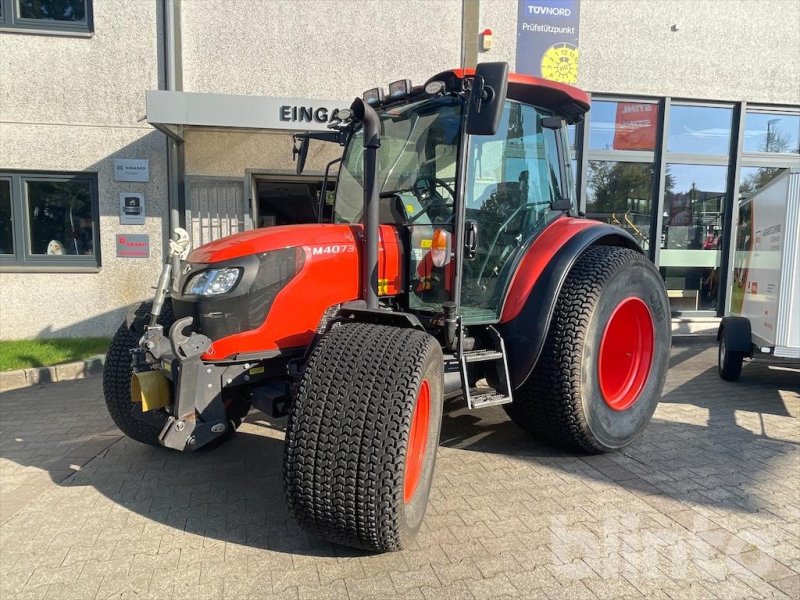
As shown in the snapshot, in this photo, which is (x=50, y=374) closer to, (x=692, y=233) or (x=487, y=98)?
(x=487, y=98)

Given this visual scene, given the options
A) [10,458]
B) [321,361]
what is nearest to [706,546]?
[321,361]

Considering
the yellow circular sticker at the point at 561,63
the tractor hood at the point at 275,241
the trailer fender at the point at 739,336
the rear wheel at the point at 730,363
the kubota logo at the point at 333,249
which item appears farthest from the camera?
the yellow circular sticker at the point at 561,63

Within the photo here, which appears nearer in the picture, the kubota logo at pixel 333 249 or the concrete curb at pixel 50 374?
the kubota logo at pixel 333 249

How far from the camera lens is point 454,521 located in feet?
10.1

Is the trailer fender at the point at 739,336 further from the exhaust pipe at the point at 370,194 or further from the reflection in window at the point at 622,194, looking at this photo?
the exhaust pipe at the point at 370,194

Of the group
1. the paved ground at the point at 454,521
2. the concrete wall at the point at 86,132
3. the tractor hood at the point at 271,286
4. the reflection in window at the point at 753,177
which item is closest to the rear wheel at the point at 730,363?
the paved ground at the point at 454,521

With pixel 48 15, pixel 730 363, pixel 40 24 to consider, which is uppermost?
pixel 48 15

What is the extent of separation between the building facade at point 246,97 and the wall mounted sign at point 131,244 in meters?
0.02

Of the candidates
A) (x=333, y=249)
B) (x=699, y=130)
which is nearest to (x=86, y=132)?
(x=333, y=249)

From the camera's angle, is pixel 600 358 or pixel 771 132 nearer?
pixel 600 358

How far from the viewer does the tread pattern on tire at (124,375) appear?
147 inches

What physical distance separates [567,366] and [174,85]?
654 centimetres

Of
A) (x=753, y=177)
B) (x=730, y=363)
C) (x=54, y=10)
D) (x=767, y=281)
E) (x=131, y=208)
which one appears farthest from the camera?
(x=753, y=177)

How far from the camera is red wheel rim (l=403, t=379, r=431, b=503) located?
2857 mm
